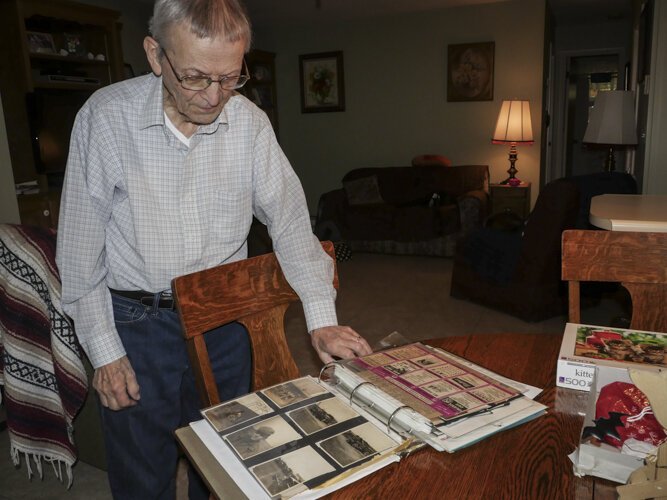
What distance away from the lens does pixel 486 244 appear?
3.62m

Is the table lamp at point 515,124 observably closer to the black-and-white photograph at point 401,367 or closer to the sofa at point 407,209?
the sofa at point 407,209

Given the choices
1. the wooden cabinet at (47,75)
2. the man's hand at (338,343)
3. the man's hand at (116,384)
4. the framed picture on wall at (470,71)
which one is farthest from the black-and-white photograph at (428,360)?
the framed picture on wall at (470,71)

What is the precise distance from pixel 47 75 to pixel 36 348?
324 cm

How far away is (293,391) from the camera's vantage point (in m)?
0.89

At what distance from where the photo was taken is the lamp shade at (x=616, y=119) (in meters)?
3.90

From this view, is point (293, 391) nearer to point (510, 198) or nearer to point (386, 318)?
point (386, 318)

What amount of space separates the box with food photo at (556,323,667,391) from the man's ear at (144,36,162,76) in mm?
885

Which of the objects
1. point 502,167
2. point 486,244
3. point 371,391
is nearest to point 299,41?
point 502,167

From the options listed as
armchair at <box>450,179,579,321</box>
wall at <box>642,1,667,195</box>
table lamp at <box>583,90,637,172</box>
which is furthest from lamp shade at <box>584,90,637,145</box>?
armchair at <box>450,179,579,321</box>

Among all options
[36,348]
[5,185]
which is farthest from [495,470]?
[5,185]

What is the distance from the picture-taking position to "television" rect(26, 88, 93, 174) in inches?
160

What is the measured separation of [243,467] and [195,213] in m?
0.56

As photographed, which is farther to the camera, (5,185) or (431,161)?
(431,161)

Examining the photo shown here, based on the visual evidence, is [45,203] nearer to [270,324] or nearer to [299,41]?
[270,324]
